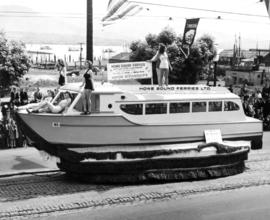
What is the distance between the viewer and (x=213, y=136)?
46.9 ft

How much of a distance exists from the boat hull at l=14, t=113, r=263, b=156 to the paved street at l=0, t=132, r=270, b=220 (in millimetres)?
1183

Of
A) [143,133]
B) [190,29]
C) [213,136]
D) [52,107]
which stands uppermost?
[190,29]

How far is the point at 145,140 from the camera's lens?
44.3ft

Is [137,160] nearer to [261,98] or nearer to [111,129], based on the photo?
[111,129]

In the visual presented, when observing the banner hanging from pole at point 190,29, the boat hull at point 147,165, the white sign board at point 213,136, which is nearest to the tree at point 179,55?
the banner hanging from pole at point 190,29

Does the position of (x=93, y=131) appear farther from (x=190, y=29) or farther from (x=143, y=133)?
(x=190, y=29)

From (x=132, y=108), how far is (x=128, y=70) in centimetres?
140

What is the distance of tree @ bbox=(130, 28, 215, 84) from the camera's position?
114ft

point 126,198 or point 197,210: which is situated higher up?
point 126,198

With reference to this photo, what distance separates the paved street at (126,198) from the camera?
432 inches

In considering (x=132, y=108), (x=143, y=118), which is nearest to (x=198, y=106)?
(x=143, y=118)

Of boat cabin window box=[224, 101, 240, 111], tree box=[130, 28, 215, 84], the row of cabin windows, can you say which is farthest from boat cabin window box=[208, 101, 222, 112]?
tree box=[130, 28, 215, 84]

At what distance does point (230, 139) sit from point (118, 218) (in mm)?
5414

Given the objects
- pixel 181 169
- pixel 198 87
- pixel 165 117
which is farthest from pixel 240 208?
pixel 198 87
